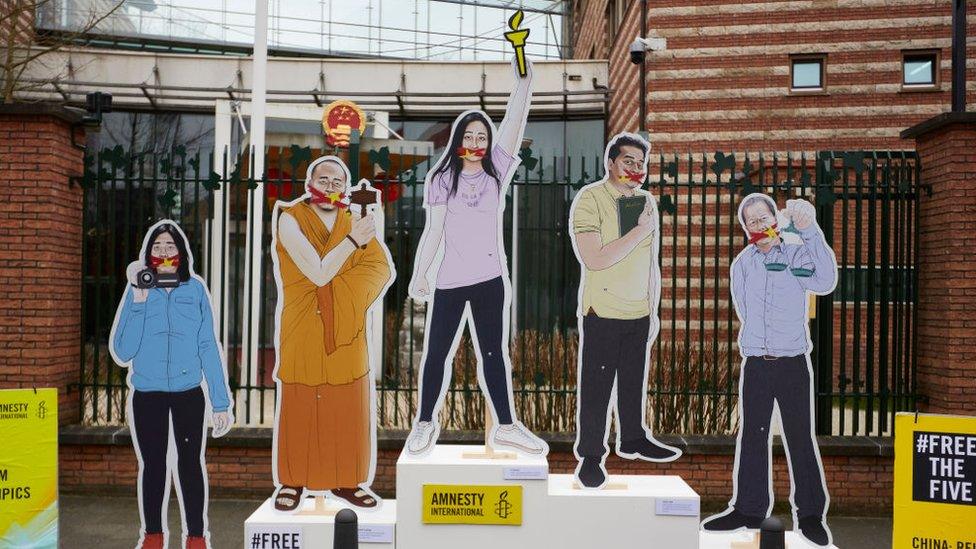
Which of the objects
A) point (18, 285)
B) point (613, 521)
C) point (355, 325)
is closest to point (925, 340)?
point (613, 521)

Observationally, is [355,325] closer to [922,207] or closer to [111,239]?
[111,239]

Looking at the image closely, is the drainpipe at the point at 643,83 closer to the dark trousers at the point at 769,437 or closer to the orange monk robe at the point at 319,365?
the dark trousers at the point at 769,437

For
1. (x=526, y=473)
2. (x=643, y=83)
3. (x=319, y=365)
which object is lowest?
(x=526, y=473)

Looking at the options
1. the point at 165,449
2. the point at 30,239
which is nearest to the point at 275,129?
the point at 30,239

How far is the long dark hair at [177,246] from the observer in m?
6.20

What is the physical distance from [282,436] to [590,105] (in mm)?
15318

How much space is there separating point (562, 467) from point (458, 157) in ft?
11.5

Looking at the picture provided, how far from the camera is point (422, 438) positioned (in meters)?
6.30

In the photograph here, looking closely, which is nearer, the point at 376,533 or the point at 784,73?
the point at 376,533

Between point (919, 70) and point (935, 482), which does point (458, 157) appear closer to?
point (935, 482)

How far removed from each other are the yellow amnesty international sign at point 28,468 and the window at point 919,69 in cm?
1490

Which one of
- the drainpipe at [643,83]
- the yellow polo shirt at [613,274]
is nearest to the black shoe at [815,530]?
the yellow polo shirt at [613,274]

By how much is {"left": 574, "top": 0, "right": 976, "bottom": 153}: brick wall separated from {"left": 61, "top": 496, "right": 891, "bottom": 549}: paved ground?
9086 mm

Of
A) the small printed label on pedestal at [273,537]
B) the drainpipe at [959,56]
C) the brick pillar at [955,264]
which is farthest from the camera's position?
the drainpipe at [959,56]
